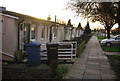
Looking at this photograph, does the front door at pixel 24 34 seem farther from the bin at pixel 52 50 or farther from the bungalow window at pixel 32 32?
the bin at pixel 52 50

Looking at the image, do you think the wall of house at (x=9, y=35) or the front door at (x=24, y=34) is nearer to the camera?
the wall of house at (x=9, y=35)

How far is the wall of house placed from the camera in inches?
466

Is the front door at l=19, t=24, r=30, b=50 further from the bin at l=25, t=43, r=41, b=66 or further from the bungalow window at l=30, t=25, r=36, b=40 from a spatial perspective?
the bin at l=25, t=43, r=41, b=66

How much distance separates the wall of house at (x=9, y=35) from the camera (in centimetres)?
1183

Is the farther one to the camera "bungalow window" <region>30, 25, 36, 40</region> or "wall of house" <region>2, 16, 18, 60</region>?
"bungalow window" <region>30, 25, 36, 40</region>

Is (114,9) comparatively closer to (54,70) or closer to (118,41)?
(118,41)

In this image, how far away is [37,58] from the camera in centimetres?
1095

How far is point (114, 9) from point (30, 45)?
1047 cm

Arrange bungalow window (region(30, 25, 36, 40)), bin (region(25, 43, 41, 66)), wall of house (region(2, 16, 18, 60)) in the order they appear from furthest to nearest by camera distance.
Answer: bungalow window (region(30, 25, 36, 40))
wall of house (region(2, 16, 18, 60))
bin (region(25, 43, 41, 66))

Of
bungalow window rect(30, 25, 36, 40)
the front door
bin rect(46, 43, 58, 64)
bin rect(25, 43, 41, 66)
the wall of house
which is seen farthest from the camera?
bungalow window rect(30, 25, 36, 40)

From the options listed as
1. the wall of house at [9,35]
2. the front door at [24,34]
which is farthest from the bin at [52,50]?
the front door at [24,34]

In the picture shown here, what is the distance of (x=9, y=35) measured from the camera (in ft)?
39.1

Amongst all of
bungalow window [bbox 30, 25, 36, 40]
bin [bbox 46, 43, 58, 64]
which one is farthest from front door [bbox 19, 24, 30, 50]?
bin [bbox 46, 43, 58, 64]

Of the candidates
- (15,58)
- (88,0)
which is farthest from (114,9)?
(15,58)
